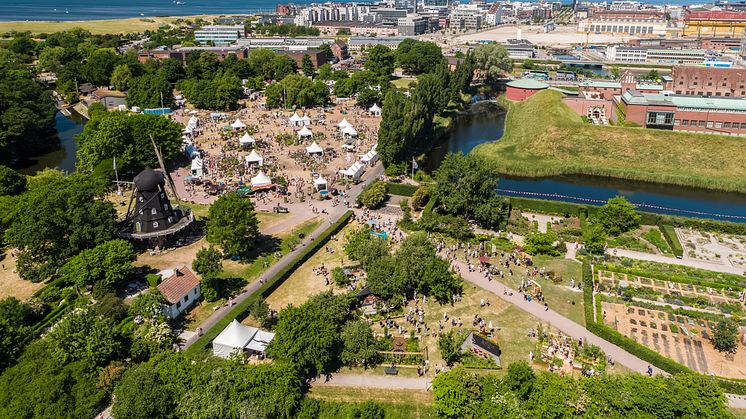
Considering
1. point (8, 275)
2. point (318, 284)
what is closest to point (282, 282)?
point (318, 284)

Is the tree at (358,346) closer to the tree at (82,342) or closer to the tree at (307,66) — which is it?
the tree at (82,342)

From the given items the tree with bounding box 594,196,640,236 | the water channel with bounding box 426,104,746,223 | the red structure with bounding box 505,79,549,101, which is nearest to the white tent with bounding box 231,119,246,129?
the water channel with bounding box 426,104,746,223

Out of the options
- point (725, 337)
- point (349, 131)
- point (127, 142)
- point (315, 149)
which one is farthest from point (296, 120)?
point (725, 337)

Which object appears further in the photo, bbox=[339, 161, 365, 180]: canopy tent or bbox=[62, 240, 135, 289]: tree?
bbox=[339, 161, 365, 180]: canopy tent

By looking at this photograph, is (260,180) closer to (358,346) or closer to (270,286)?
(270,286)

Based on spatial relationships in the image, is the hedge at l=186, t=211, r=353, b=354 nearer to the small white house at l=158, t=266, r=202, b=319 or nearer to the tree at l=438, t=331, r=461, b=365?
the small white house at l=158, t=266, r=202, b=319

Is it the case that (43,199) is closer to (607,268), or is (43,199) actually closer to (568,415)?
(568,415)

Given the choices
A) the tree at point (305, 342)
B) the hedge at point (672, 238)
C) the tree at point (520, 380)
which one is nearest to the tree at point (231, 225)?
the tree at point (305, 342)
